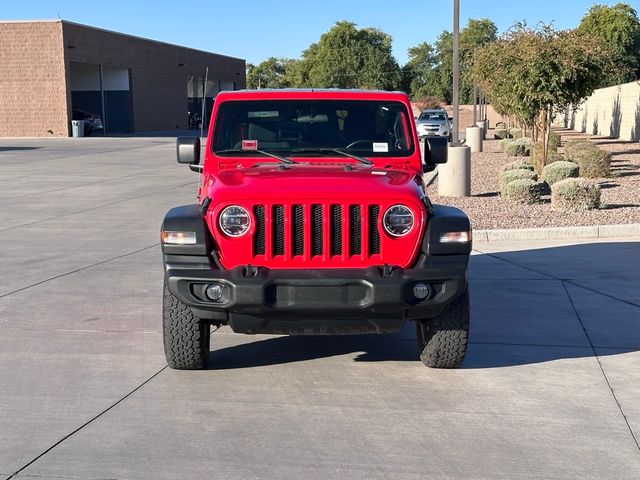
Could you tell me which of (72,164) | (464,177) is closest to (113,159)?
(72,164)

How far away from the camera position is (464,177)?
1805 cm

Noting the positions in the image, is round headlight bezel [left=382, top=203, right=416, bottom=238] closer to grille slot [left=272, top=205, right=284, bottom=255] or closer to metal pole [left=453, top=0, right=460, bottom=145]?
grille slot [left=272, top=205, right=284, bottom=255]

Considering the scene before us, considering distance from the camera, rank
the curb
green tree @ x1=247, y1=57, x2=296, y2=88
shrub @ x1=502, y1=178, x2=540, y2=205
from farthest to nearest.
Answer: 1. green tree @ x1=247, y1=57, x2=296, y2=88
2. shrub @ x1=502, y1=178, x2=540, y2=205
3. the curb

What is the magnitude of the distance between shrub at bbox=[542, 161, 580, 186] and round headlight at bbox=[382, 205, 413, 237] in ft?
46.7

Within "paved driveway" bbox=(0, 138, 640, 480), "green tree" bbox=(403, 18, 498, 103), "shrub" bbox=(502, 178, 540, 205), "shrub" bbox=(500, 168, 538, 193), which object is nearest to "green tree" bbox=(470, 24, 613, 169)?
"shrub" bbox=(500, 168, 538, 193)

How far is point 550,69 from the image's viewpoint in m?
24.2

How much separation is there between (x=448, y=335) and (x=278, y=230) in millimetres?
1401

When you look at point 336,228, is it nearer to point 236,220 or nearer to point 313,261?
point 313,261

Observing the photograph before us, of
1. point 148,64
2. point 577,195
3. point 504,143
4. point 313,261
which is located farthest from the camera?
point 148,64

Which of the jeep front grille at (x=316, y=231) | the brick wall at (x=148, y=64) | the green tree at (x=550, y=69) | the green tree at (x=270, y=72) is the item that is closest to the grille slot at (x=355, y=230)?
the jeep front grille at (x=316, y=231)

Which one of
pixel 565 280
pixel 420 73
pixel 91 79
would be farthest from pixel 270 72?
pixel 565 280

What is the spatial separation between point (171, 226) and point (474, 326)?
10.1 ft

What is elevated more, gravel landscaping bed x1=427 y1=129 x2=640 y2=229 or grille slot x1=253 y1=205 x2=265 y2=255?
grille slot x1=253 y1=205 x2=265 y2=255

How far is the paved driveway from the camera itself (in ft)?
15.6
